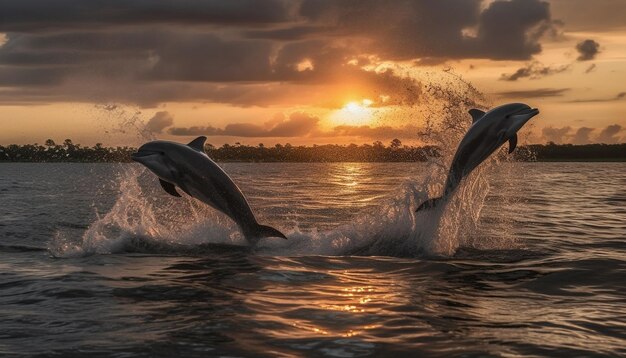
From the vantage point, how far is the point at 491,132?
1477 centimetres

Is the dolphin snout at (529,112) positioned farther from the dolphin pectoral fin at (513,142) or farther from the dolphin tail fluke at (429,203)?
the dolphin tail fluke at (429,203)

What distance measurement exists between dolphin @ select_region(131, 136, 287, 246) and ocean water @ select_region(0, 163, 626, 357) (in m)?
0.84

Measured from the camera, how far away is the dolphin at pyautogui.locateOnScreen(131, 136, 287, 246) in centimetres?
1533

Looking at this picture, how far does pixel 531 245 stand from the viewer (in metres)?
17.8

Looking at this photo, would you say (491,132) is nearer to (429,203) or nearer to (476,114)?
A: (476,114)

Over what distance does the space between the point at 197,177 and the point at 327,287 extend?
15.8ft

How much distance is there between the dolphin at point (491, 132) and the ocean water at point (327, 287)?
201 centimetres

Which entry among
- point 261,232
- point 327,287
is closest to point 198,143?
point 261,232

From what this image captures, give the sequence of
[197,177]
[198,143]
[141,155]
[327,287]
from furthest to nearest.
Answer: [198,143]
[197,177]
[141,155]
[327,287]

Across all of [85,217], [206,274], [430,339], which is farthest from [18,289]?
[85,217]

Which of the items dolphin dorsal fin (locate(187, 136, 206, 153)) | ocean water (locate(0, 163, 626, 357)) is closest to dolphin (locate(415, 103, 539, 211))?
ocean water (locate(0, 163, 626, 357))

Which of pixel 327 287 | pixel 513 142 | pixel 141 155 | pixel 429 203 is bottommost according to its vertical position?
pixel 327 287

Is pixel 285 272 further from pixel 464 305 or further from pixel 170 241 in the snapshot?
pixel 170 241

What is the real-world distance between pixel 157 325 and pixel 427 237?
8635 mm
